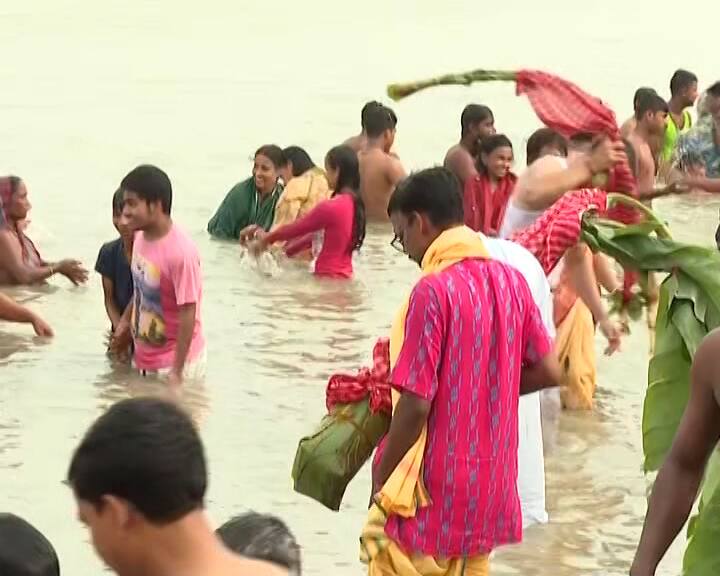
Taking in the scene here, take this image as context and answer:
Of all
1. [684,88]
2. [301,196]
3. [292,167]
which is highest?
[684,88]

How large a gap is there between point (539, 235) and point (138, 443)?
11.6 ft

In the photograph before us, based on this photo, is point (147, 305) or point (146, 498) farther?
point (147, 305)

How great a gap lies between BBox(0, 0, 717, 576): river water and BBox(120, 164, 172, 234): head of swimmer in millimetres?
1116

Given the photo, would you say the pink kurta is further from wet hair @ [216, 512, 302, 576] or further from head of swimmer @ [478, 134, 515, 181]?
head of swimmer @ [478, 134, 515, 181]

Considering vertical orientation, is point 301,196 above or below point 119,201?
below

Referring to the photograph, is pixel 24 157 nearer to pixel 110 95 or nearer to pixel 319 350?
pixel 110 95

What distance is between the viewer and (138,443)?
9.27ft

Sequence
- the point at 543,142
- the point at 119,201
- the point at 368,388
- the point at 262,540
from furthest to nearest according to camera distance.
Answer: the point at 543,142, the point at 119,201, the point at 368,388, the point at 262,540

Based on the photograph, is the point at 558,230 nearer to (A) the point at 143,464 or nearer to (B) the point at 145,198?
(B) the point at 145,198

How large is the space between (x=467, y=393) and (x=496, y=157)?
6218mm

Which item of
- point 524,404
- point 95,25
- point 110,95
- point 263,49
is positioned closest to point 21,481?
point 524,404

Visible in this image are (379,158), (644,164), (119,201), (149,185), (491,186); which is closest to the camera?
(149,185)

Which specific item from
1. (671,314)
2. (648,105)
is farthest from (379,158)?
(671,314)

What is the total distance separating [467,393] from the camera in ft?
16.8
